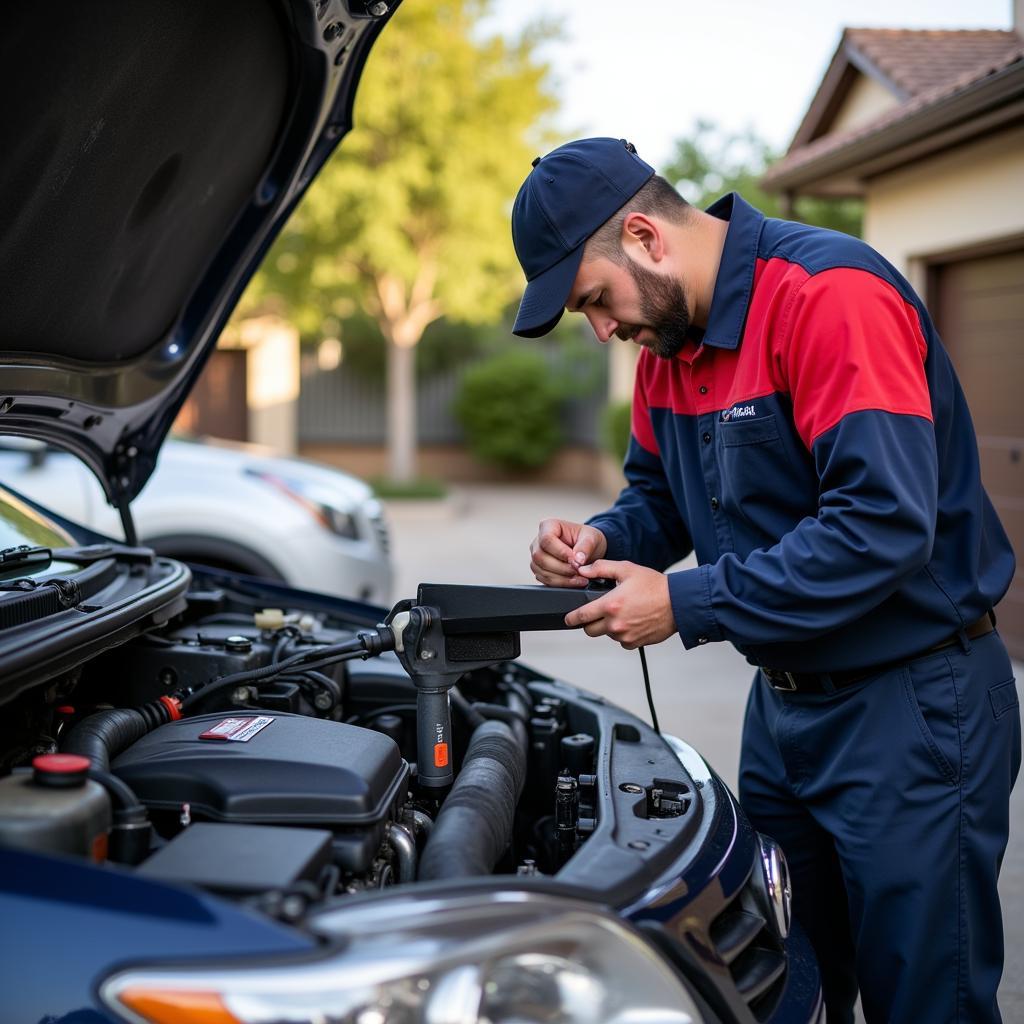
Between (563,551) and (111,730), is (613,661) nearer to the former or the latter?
(563,551)

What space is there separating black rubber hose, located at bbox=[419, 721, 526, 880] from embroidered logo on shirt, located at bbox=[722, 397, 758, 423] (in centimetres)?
77

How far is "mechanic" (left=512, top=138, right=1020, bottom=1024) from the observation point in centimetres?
191

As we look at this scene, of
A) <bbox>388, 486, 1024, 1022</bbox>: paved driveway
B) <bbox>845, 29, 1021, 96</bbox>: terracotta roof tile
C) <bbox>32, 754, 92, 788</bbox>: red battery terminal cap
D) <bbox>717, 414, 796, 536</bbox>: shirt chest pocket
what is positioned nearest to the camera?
<bbox>32, 754, 92, 788</bbox>: red battery terminal cap

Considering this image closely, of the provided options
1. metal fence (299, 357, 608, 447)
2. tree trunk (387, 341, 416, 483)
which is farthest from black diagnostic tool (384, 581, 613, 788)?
metal fence (299, 357, 608, 447)

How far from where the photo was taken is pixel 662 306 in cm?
220

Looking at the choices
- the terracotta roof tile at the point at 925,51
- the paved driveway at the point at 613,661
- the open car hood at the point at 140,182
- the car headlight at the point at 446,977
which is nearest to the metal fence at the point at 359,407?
the paved driveway at the point at 613,661

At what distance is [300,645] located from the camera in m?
2.66

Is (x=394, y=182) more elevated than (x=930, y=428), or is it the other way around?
(x=394, y=182)

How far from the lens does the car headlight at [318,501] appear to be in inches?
222

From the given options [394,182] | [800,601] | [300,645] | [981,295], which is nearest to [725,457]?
[800,601]

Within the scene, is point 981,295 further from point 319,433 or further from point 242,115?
point 319,433

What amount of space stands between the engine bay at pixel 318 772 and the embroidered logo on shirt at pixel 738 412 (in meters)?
0.59

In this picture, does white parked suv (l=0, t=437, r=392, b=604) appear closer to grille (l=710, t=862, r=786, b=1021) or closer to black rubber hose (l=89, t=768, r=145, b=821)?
black rubber hose (l=89, t=768, r=145, b=821)

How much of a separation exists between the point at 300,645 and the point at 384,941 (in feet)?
4.68
